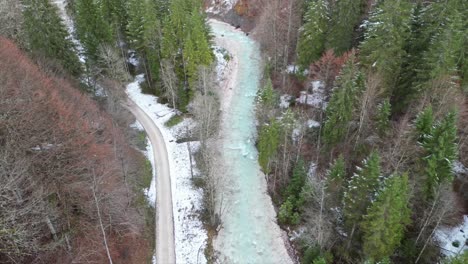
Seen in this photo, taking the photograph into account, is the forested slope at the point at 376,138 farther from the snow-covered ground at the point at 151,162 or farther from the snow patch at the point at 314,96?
the snow-covered ground at the point at 151,162

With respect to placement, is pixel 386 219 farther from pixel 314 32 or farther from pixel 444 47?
pixel 314 32

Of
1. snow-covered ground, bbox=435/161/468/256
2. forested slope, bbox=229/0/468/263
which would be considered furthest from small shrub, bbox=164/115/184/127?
snow-covered ground, bbox=435/161/468/256

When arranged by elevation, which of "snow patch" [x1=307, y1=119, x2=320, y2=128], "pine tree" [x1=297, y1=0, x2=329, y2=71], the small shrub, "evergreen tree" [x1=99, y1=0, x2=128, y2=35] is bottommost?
"snow patch" [x1=307, y1=119, x2=320, y2=128]

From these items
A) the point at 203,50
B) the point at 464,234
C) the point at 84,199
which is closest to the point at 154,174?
the point at 84,199

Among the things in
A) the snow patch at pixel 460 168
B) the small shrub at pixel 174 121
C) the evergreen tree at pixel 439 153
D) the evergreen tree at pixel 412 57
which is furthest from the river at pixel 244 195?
the snow patch at pixel 460 168

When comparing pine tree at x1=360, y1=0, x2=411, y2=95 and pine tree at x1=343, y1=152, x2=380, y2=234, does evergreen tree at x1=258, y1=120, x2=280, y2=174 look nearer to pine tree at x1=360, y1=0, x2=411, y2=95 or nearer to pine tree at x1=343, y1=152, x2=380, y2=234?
pine tree at x1=343, y1=152, x2=380, y2=234

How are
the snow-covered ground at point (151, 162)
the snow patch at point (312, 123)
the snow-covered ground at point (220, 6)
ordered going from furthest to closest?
the snow-covered ground at point (220, 6) → the snow patch at point (312, 123) → the snow-covered ground at point (151, 162)

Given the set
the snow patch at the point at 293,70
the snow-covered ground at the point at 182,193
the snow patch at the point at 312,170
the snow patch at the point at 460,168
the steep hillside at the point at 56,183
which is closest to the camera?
the steep hillside at the point at 56,183
